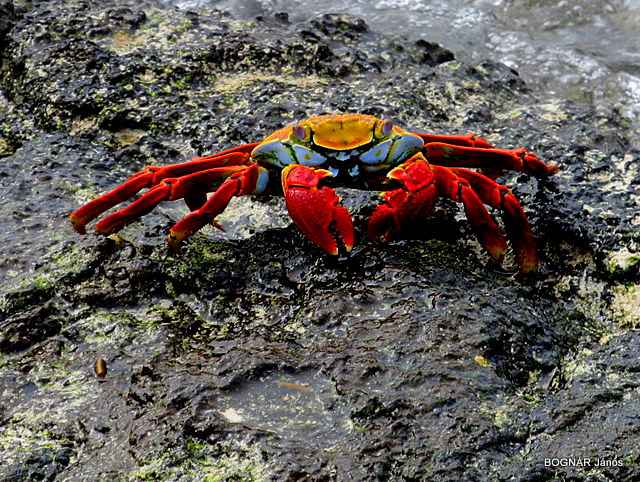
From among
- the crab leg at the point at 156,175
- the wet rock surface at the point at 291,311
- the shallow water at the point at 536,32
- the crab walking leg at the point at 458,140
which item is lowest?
the shallow water at the point at 536,32

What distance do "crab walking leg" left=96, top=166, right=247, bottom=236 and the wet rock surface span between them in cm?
9

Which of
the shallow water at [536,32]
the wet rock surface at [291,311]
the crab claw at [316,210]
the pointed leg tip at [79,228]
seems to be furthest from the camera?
the shallow water at [536,32]

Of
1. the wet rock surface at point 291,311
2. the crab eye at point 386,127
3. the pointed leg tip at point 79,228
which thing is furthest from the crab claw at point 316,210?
the pointed leg tip at point 79,228

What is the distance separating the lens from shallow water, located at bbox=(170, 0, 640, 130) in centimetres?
566

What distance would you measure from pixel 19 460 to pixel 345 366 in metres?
0.92

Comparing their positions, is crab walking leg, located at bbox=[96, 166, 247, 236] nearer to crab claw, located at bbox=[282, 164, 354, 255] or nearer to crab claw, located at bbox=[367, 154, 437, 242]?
crab claw, located at bbox=[282, 164, 354, 255]

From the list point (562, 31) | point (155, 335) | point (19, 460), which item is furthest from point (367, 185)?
point (562, 31)

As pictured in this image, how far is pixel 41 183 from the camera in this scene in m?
3.03

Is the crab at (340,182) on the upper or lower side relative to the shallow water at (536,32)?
upper

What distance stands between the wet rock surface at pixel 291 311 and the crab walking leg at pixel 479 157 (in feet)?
0.62

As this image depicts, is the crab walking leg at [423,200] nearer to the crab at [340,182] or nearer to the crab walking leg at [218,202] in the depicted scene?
the crab at [340,182]

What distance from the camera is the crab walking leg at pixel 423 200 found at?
2416mm

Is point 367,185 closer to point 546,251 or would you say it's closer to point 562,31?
point 546,251

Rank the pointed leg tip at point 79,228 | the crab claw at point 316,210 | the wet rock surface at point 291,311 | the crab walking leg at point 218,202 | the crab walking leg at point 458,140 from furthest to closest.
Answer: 1. the crab walking leg at point 458,140
2. the pointed leg tip at point 79,228
3. the crab walking leg at point 218,202
4. the crab claw at point 316,210
5. the wet rock surface at point 291,311
